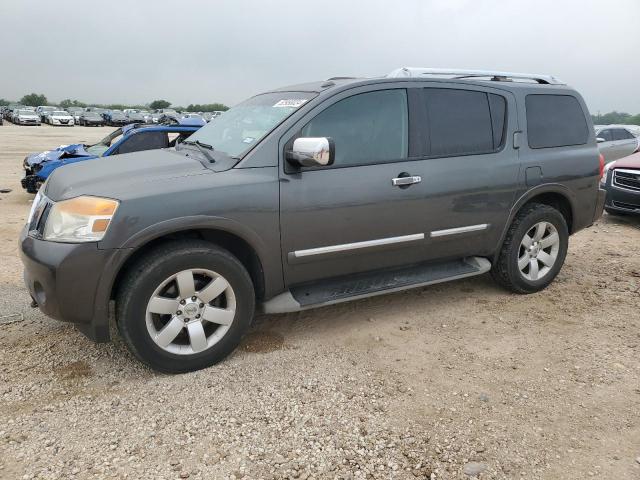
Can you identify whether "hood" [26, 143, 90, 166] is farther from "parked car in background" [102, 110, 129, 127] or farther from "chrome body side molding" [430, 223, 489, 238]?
"parked car in background" [102, 110, 129, 127]

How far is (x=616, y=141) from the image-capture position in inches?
518

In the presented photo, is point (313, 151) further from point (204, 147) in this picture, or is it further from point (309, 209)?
point (204, 147)

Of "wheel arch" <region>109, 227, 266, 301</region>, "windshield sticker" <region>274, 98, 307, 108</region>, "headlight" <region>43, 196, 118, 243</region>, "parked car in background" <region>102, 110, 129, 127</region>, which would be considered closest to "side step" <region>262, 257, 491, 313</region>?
"wheel arch" <region>109, 227, 266, 301</region>

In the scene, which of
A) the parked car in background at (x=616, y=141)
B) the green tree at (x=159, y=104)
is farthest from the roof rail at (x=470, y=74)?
the green tree at (x=159, y=104)

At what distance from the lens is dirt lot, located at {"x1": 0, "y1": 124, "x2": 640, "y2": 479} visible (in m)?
2.43

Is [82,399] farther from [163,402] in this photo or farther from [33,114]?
[33,114]

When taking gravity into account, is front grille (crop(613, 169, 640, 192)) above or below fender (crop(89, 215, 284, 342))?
below

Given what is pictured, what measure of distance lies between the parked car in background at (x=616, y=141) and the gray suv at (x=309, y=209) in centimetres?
929

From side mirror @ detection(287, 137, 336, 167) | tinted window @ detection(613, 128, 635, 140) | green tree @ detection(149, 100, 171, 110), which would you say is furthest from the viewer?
green tree @ detection(149, 100, 171, 110)

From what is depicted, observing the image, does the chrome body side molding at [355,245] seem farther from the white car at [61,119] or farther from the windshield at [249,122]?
A: the white car at [61,119]

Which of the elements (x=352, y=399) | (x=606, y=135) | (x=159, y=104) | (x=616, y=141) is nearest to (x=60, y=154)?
(x=352, y=399)

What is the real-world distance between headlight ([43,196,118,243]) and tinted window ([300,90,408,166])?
1.32 m

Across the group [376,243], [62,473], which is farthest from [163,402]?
[376,243]

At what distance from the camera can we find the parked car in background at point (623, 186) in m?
7.83
